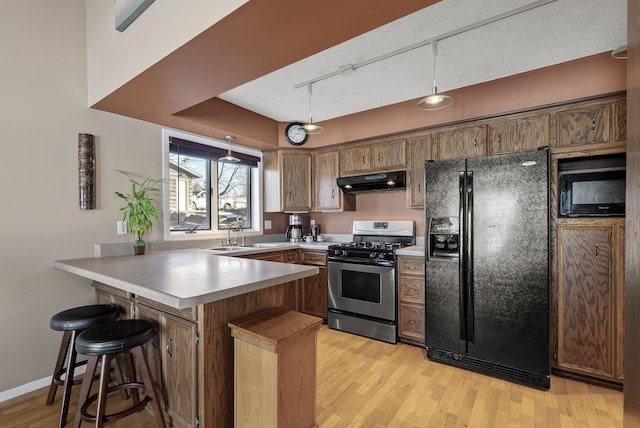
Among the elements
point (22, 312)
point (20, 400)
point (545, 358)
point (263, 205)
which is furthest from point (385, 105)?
point (20, 400)

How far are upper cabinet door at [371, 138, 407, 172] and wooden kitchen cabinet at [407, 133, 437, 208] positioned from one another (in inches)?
2.6

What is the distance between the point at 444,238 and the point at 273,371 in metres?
1.90

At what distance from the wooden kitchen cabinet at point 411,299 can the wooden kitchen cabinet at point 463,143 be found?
1117mm

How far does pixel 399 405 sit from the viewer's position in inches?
75.5

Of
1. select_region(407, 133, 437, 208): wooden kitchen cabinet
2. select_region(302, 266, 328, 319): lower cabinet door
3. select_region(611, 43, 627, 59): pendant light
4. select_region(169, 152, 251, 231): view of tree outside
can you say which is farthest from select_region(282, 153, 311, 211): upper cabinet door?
select_region(611, 43, 627, 59): pendant light

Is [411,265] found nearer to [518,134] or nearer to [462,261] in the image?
[462,261]

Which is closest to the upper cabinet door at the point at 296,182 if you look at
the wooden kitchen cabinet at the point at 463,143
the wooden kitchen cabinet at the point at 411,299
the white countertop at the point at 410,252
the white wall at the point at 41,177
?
the white countertop at the point at 410,252

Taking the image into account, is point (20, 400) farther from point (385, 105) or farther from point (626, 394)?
point (385, 105)

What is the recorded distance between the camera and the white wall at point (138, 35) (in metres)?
1.46

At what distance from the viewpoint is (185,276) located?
1.55m

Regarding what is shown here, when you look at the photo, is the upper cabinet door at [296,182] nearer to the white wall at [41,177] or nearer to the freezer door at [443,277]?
the freezer door at [443,277]

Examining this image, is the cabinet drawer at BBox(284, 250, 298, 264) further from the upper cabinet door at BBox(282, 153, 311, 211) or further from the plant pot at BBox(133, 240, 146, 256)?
the plant pot at BBox(133, 240, 146, 256)

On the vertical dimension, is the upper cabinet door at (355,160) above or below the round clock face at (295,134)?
below

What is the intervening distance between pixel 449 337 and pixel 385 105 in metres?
2.53
